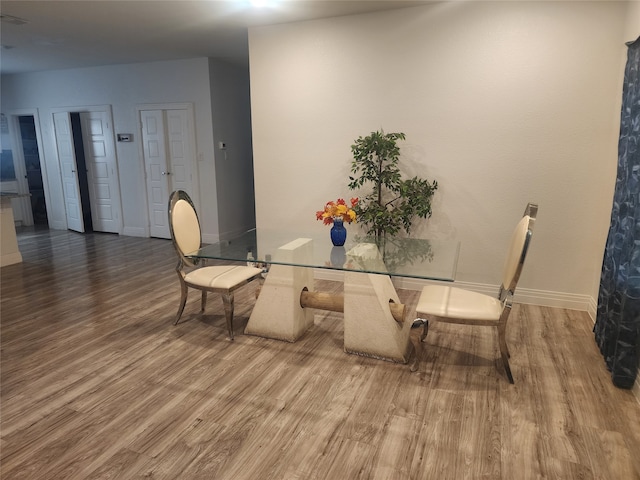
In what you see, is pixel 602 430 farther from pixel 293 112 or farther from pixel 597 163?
pixel 293 112

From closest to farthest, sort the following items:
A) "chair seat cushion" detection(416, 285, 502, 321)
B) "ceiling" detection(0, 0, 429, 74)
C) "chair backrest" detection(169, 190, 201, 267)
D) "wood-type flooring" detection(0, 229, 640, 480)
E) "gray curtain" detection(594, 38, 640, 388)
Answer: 1. "wood-type flooring" detection(0, 229, 640, 480)
2. "gray curtain" detection(594, 38, 640, 388)
3. "chair seat cushion" detection(416, 285, 502, 321)
4. "chair backrest" detection(169, 190, 201, 267)
5. "ceiling" detection(0, 0, 429, 74)

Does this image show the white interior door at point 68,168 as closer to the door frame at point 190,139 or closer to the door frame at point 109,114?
the door frame at point 109,114

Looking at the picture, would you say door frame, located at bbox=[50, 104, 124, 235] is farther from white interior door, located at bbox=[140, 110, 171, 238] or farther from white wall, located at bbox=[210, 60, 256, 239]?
white wall, located at bbox=[210, 60, 256, 239]

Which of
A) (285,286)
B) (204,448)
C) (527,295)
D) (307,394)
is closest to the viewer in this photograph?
(204,448)


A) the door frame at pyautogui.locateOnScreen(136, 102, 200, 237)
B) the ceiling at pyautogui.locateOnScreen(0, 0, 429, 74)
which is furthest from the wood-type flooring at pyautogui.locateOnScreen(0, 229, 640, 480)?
the door frame at pyautogui.locateOnScreen(136, 102, 200, 237)

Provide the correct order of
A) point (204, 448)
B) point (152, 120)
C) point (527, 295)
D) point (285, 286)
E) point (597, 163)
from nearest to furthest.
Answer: point (204, 448), point (285, 286), point (597, 163), point (527, 295), point (152, 120)

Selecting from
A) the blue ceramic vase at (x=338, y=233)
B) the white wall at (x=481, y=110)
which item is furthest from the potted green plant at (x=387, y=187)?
the blue ceramic vase at (x=338, y=233)

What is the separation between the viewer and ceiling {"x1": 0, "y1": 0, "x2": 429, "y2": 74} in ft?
11.6

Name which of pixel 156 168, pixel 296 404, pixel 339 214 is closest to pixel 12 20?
pixel 156 168

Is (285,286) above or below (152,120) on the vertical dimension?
below

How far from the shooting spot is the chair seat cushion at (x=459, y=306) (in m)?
2.41

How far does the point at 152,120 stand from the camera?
6.16m

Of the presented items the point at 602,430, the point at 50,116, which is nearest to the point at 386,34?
the point at 602,430

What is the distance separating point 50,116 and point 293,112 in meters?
5.03
